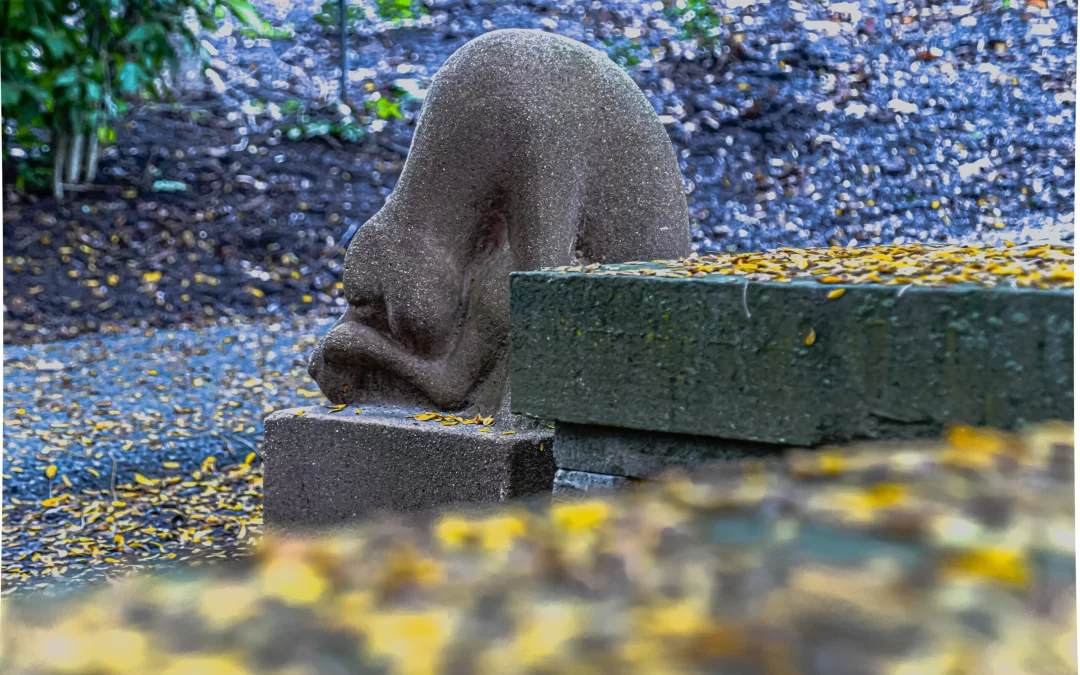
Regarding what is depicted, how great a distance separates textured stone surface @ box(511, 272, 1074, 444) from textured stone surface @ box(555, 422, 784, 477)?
0.04 meters

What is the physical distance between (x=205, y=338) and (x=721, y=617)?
6.26m

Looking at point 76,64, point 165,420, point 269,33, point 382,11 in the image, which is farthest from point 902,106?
point 165,420

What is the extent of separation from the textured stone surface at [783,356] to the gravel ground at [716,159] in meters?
5.59

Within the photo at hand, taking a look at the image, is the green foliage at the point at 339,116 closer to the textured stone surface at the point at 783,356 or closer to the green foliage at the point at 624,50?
the green foliage at the point at 624,50

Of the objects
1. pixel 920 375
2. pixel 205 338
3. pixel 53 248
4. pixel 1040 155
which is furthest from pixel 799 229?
pixel 920 375

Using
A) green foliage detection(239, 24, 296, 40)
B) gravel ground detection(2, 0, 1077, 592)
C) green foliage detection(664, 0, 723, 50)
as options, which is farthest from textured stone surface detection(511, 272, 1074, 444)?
green foliage detection(239, 24, 296, 40)

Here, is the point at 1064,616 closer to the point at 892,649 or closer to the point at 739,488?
the point at 892,649

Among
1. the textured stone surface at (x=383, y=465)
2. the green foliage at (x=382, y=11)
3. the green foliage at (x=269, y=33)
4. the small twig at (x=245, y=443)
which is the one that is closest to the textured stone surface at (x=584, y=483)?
the textured stone surface at (x=383, y=465)

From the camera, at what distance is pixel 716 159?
9.22m

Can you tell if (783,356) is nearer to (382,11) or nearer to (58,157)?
(58,157)

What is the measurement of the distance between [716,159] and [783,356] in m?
7.36

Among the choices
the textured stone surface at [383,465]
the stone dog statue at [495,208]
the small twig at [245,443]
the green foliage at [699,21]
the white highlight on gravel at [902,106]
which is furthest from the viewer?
the green foliage at [699,21]

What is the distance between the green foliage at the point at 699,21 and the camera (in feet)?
34.1

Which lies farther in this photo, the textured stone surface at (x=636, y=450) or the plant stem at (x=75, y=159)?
the plant stem at (x=75, y=159)
